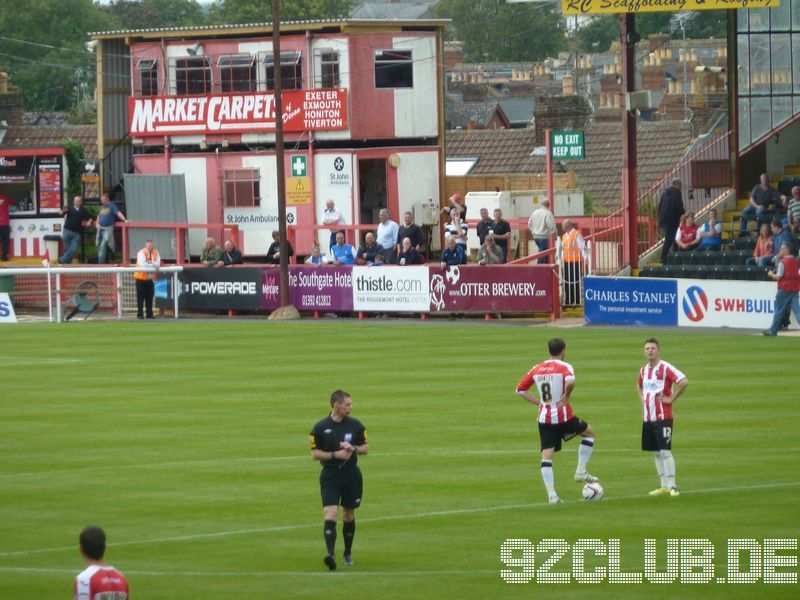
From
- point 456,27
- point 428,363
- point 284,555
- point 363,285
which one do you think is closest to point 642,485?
point 284,555

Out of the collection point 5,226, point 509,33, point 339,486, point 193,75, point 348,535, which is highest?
point 509,33

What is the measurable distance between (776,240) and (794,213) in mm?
1896

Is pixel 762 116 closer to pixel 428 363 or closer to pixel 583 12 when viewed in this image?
pixel 583 12

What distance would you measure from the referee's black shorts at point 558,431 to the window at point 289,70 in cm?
3478

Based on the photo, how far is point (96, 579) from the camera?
9.91 metres

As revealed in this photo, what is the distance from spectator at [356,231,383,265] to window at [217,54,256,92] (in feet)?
35.8

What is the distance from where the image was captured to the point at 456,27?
146 metres

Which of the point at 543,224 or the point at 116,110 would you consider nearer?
the point at 543,224

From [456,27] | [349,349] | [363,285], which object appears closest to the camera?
[349,349]

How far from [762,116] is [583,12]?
7393mm

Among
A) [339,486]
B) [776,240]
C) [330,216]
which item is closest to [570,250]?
[776,240]

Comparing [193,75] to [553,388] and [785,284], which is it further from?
[553,388]

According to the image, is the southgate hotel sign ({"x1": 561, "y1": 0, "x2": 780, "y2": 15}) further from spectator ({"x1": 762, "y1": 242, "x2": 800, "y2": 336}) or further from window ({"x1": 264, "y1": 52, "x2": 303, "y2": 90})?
window ({"x1": 264, "y1": 52, "x2": 303, "y2": 90})

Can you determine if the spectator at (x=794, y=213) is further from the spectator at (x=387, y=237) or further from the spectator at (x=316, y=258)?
the spectator at (x=316, y=258)
